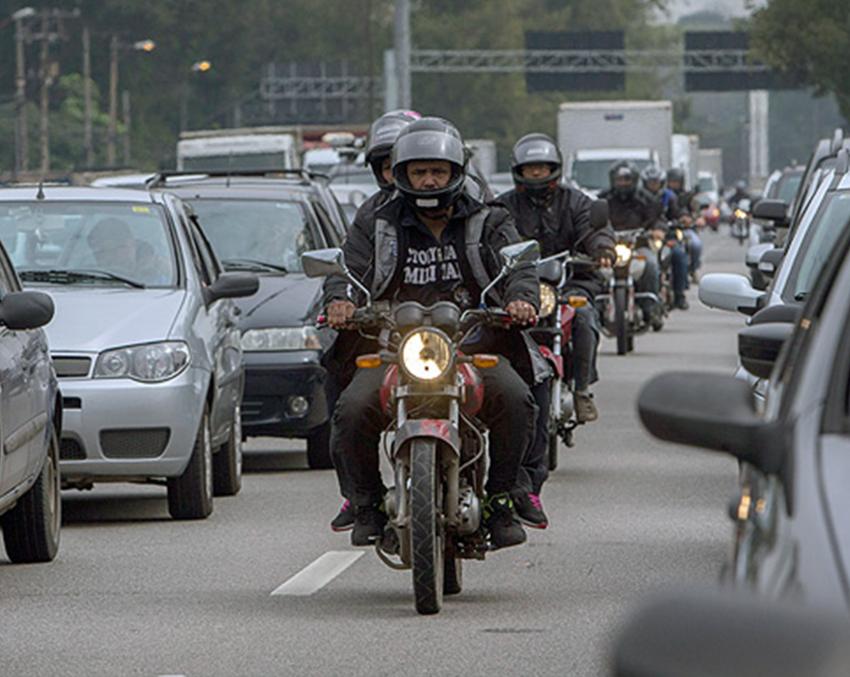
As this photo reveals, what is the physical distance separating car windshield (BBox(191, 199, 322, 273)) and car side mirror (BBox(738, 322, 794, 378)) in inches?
365

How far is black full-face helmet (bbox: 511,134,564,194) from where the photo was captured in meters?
14.5

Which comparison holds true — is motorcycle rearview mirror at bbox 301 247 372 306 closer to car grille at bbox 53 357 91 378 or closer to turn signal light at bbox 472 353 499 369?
turn signal light at bbox 472 353 499 369

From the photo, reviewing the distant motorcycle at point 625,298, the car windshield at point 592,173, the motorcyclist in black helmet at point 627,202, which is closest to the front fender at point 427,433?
the distant motorcycle at point 625,298

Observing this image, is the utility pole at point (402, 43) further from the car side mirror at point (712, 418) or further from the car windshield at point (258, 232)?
the car side mirror at point (712, 418)

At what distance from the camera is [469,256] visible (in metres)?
9.66

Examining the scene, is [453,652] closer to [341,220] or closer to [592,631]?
[592,631]

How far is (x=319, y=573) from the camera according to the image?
10469mm

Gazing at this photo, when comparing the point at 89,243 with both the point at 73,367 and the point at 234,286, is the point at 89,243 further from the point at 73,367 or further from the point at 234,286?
the point at 73,367

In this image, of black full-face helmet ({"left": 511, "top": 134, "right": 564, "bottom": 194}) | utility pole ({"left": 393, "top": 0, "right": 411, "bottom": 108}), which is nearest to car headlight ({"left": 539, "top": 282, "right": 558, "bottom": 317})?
black full-face helmet ({"left": 511, "top": 134, "right": 564, "bottom": 194})

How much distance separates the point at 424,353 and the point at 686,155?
210ft

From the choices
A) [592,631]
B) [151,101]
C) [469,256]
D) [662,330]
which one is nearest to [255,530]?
[469,256]

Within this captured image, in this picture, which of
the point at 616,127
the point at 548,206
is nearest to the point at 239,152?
the point at 616,127

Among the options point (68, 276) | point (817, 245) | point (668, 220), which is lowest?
point (668, 220)

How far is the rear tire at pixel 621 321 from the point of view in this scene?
25656 mm
